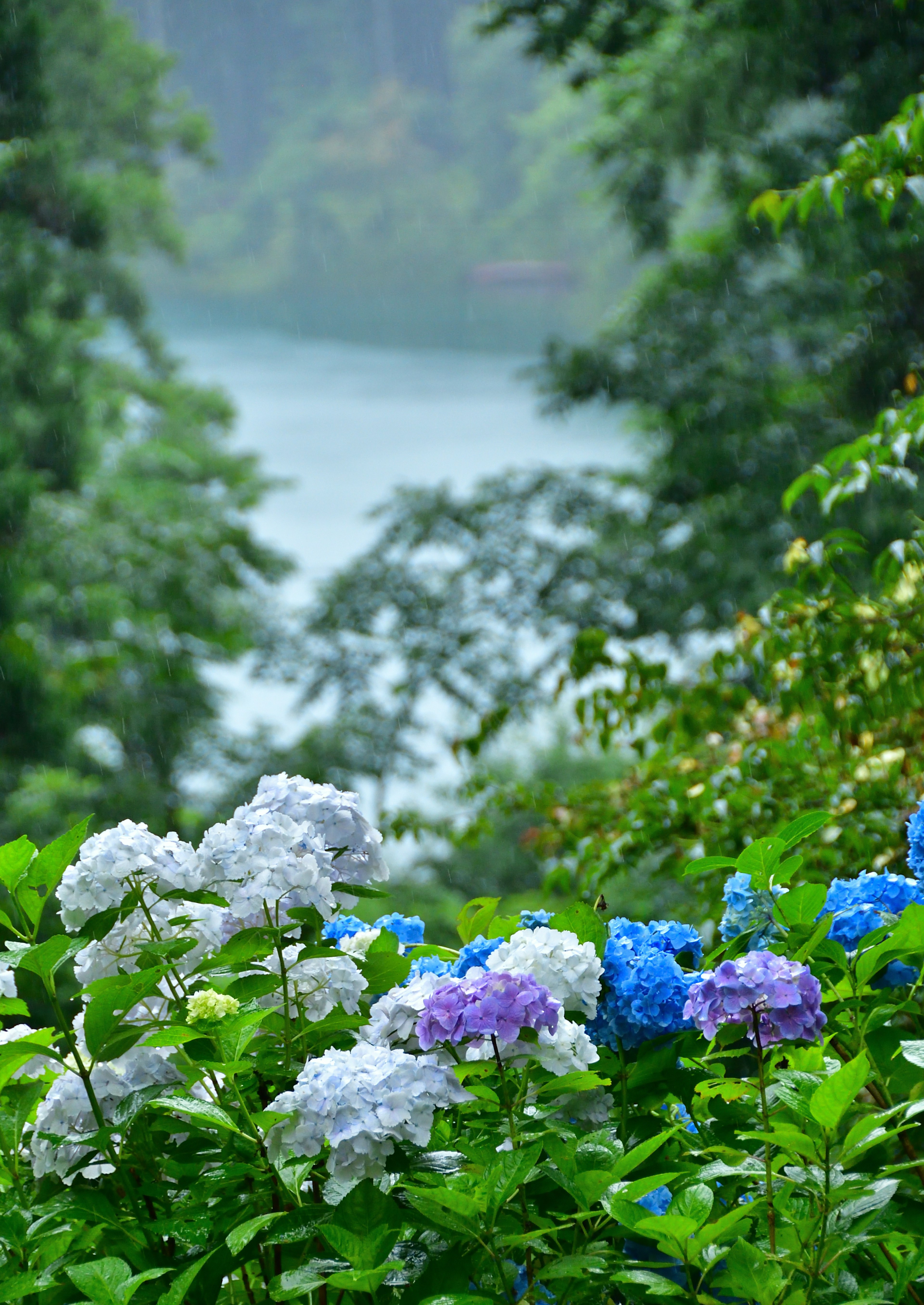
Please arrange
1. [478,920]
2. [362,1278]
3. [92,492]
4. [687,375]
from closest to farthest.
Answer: [362,1278] → [478,920] → [687,375] → [92,492]

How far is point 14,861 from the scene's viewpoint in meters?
0.72

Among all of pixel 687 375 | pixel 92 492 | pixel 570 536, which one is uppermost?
pixel 92 492

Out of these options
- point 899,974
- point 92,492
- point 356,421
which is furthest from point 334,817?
point 356,421

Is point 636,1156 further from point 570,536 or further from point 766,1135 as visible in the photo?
point 570,536

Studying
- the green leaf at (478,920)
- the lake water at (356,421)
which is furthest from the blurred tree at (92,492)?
the green leaf at (478,920)

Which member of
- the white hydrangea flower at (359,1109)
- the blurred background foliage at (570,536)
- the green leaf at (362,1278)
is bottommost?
the green leaf at (362,1278)

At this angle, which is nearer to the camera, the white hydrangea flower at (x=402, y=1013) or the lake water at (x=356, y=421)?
the white hydrangea flower at (x=402, y=1013)

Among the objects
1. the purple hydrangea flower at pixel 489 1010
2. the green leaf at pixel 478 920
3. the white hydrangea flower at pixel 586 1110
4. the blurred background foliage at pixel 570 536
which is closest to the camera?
the purple hydrangea flower at pixel 489 1010

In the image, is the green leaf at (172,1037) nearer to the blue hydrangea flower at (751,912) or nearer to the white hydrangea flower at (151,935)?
the white hydrangea flower at (151,935)

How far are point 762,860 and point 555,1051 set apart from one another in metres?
0.16

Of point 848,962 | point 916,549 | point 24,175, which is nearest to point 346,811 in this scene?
point 848,962

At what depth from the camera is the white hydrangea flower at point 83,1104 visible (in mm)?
699

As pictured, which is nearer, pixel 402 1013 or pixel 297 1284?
pixel 297 1284

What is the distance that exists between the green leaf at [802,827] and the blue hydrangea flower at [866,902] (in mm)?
115
